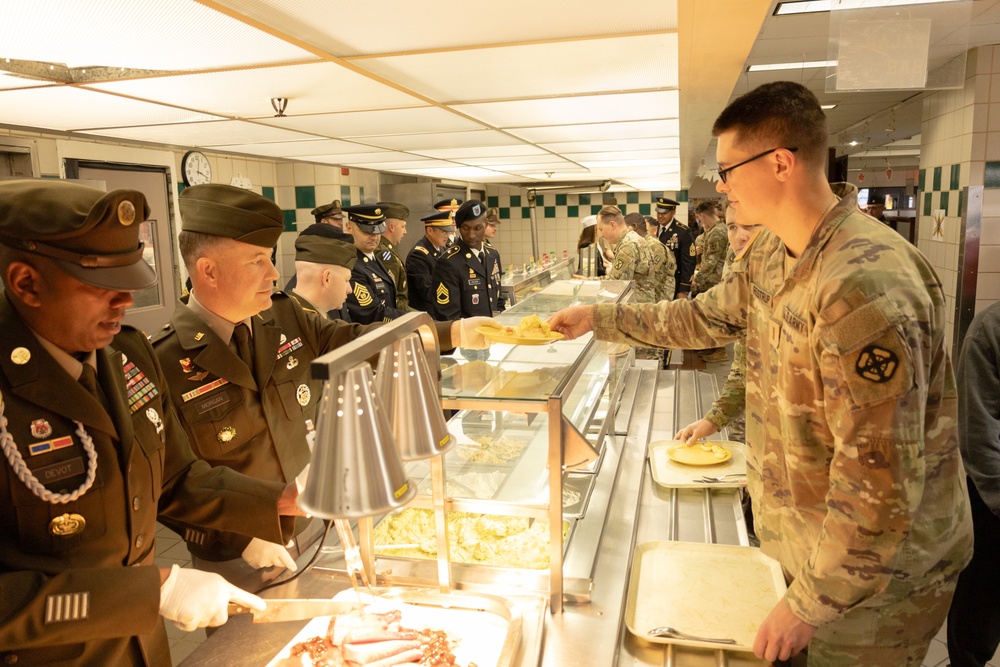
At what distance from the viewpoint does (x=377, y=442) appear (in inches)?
38.9

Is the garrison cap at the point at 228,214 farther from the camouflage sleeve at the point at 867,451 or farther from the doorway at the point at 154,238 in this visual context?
the doorway at the point at 154,238

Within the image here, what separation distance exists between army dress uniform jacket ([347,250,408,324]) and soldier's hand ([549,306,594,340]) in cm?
263

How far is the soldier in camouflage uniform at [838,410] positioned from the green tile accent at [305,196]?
6149mm

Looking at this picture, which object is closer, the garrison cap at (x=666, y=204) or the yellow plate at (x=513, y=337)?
the yellow plate at (x=513, y=337)

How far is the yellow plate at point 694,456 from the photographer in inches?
99.2

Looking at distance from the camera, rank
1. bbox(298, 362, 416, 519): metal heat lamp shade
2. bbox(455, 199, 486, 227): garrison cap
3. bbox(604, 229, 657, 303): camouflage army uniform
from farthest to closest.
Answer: bbox(604, 229, 657, 303): camouflage army uniform
bbox(455, 199, 486, 227): garrison cap
bbox(298, 362, 416, 519): metal heat lamp shade

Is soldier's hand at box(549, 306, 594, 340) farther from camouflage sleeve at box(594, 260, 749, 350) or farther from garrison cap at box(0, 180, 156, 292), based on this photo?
garrison cap at box(0, 180, 156, 292)

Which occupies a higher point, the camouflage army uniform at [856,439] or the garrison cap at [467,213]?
the garrison cap at [467,213]

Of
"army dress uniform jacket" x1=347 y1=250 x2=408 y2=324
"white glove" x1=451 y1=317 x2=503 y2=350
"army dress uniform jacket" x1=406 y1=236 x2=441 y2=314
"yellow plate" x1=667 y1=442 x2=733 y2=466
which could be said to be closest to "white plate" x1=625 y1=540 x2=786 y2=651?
"yellow plate" x1=667 y1=442 x2=733 y2=466

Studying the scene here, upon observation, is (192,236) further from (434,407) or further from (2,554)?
(434,407)

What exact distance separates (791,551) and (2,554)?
5.83 ft

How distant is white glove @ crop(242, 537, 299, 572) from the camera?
6.19 feet

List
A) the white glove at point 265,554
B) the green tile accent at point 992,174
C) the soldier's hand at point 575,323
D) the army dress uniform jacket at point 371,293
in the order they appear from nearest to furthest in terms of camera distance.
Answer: the white glove at point 265,554 → the soldier's hand at point 575,323 → the army dress uniform jacket at point 371,293 → the green tile accent at point 992,174

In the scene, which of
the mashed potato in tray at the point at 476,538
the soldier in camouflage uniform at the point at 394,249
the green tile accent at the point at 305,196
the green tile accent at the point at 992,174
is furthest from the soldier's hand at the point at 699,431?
the green tile accent at the point at 305,196
